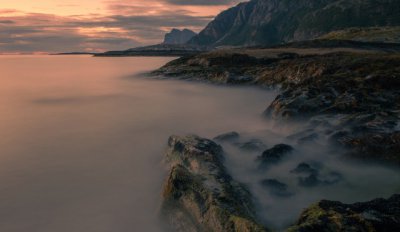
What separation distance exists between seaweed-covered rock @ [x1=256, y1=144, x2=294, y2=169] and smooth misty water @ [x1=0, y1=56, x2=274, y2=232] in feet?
13.0

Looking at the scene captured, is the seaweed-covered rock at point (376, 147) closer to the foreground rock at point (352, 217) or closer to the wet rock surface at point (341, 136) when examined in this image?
the wet rock surface at point (341, 136)

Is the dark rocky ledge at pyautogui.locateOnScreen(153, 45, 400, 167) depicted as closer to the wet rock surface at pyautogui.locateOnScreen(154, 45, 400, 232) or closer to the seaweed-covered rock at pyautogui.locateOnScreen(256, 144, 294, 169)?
the wet rock surface at pyautogui.locateOnScreen(154, 45, 400, 232)

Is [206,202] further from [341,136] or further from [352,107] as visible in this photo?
[352,107]

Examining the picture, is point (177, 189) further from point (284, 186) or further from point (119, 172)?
point (119, 172)

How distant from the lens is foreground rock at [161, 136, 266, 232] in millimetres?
9289

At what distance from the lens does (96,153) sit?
18938 millimetres

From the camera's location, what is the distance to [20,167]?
16734 mm

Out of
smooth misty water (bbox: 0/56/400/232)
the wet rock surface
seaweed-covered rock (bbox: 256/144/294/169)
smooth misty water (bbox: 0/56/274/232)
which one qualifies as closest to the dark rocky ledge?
the wet rock surface

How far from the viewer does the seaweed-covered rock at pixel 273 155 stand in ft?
47.1

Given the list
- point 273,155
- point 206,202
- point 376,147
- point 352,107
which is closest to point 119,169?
point 273,155

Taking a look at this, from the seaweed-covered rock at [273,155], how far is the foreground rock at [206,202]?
6.93 ft

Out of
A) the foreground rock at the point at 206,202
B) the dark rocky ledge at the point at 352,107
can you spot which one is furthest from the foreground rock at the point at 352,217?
the dark rocky ledge at the point at 352,107

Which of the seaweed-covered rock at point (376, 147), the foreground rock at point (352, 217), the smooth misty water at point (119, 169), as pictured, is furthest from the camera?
the seaweed-covered rock at point (376, 147)

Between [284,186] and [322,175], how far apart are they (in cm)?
173
